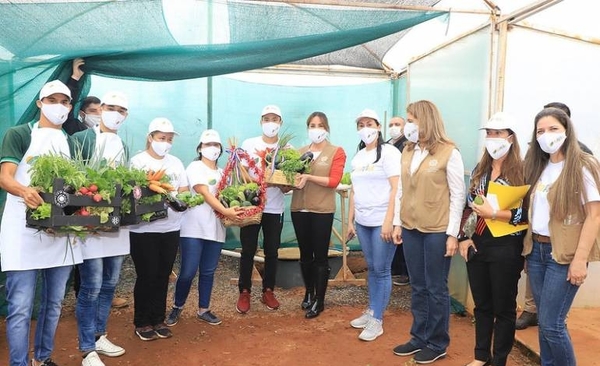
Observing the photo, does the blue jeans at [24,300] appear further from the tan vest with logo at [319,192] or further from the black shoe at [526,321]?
the black shoe at [526,321]

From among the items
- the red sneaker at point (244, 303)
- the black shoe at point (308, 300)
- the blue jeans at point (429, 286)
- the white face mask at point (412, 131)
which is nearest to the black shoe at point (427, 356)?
the blue jeans at point (429, 286)

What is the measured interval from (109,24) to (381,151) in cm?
217

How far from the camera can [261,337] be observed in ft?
12.8

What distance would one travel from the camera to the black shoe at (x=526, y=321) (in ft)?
12.9

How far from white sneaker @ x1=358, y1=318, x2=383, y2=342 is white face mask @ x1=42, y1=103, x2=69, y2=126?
261 cm

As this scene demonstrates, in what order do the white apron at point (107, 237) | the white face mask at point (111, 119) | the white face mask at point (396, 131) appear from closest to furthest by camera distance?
the white apron at point (107, 237) → the white face mask at point (111, 119) → the white face mask at point (396, 131)

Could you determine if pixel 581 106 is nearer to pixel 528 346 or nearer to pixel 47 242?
pixel 528 346

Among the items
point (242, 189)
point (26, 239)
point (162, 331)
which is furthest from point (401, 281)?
point (26, 239)

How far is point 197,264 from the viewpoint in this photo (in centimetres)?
384

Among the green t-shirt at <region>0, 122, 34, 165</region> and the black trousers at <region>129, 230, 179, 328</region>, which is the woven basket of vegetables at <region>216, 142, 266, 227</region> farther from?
the green t-shirt at <region>0, 122, 34, 165</region>

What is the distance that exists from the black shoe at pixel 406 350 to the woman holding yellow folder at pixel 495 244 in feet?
2.04

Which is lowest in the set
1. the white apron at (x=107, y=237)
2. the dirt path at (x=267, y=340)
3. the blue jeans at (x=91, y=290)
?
the dirt path at (x=267, y=340)

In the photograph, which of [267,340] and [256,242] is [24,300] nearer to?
[267,340]

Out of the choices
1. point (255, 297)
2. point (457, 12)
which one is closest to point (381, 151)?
point (457, 12)
